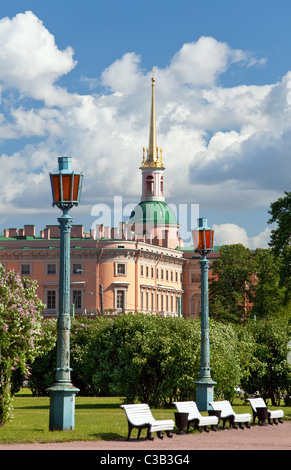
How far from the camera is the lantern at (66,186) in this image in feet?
67.1

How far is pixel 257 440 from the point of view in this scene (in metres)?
20.5

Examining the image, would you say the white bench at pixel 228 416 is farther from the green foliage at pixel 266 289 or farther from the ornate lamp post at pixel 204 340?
the green foliage at pixel 266 289

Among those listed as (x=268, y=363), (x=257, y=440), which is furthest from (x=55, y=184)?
(x=268, y=363)

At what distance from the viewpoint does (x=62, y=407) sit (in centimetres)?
1991

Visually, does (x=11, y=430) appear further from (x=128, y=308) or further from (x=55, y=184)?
(x=128, y=308)

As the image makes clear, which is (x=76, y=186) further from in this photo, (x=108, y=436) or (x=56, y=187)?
(x=108, y=436)

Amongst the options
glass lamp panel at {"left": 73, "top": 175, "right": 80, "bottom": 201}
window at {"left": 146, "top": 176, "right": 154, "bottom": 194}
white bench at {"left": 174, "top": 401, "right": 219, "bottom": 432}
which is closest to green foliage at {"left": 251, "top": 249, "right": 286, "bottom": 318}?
window at {"left": 146, "top": 176, "right": 154, "bottom": 194}

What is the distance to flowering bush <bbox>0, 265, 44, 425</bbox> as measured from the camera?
21.8m

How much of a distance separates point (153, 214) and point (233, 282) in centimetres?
3510

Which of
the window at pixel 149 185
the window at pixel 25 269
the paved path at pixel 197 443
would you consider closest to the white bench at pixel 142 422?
the paved path at pixel 197 443

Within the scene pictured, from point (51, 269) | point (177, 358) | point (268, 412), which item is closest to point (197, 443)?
point (268, 412)

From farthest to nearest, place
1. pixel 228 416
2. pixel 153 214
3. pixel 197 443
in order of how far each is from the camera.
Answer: pixel 153 214
pixel 228 416
pixel 197 443
